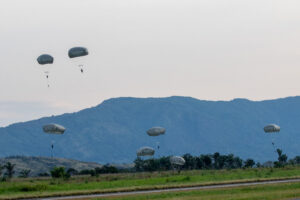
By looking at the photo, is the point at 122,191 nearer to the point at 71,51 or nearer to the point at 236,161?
the point at 71,51

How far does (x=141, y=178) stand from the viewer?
83500 millimetres

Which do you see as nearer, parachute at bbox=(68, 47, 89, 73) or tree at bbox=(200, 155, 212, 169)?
parachute at bbox=(68, 47, 89, 73)

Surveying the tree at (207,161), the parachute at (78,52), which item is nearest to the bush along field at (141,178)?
the tree at (207,161)

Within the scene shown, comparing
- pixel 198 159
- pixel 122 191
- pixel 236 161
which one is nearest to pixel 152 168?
pixel 198 159

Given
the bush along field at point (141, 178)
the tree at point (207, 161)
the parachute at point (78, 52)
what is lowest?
the bush along field at point (141, 178)

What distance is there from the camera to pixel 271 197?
4347cm

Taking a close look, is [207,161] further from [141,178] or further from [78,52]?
[78,52]

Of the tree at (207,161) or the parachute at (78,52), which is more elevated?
the parachute at (78,52)

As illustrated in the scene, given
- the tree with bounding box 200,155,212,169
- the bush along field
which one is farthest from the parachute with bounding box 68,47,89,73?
the tree with bounding box 200,155,212,169

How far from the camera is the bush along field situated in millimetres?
62938

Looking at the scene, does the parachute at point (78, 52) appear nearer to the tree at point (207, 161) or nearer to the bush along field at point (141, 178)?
the bush along field at point (141, 178)

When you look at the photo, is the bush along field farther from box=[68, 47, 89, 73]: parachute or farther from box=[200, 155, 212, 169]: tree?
box=[68, 47, 89, 73]: parachute

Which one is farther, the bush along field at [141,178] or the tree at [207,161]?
the tree at [207,161]

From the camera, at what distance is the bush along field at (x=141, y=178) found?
6294 cm
